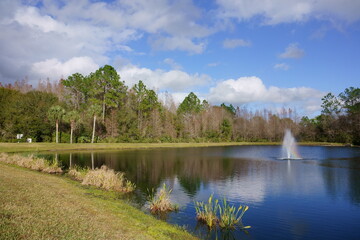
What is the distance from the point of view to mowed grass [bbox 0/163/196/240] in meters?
8.05

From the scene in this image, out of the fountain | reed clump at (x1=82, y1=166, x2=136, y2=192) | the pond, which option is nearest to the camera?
the pond

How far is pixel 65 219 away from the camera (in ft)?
31.1

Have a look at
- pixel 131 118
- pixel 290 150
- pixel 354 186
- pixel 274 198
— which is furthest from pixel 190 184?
pixel 131 118

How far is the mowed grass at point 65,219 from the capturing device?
8055 mm

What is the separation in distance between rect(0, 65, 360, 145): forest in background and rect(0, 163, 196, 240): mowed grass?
189ft

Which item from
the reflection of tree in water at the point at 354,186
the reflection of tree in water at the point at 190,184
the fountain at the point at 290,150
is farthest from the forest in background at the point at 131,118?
the reflection of tree in water at the point at 354,186

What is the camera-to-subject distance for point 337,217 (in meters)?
14.9

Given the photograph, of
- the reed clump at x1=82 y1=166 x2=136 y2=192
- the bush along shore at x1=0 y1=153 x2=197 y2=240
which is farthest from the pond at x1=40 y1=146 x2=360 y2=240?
the bush along shore at x1=0 y1=153 x2=197 y2=240

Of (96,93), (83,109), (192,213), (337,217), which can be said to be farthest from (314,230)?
(83,109)

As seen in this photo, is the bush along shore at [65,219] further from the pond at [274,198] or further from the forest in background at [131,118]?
the forest in background at [131,118]

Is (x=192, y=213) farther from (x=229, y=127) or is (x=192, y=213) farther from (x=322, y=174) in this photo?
(x=229, y=127)

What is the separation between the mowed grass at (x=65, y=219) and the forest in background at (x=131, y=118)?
189 feet

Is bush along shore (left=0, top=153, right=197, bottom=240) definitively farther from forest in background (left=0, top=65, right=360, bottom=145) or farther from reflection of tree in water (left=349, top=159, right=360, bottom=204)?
forest in background (left=0, top=65, right=360, bottom=145)

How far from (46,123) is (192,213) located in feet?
215
